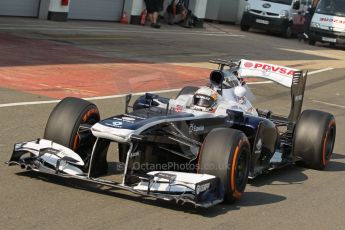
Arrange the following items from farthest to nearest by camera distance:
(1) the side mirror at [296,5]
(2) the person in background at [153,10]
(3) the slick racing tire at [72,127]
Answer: (1) the side mirror at [296,5]
(2) the person in background at [153,10]
(3) the slick racing tire at [72,127]

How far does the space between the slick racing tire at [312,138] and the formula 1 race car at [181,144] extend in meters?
0.01

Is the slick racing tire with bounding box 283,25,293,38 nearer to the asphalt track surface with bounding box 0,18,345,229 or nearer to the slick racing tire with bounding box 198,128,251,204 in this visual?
the asphalt track surface with bounding box 0,18,345,229

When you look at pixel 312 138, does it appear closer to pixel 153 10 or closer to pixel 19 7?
pixel 19 7

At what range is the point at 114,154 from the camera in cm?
904

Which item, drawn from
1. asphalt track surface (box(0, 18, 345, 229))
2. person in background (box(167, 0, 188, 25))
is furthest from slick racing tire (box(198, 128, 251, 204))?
person in background (box(167, 0, 188, 25))

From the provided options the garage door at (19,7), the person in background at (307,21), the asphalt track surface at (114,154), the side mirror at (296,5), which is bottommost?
the asphalt track surface at (114,154)

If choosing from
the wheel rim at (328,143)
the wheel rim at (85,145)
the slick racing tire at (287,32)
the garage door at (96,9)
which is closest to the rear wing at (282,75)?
the wheel rim at (328,143)

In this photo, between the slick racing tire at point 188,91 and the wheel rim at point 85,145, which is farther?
the slick racing tire at point 188,91

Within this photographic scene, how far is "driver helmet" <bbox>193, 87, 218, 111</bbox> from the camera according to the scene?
330 inches

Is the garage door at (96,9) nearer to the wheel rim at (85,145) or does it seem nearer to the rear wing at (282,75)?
the rear wing at (282,75)

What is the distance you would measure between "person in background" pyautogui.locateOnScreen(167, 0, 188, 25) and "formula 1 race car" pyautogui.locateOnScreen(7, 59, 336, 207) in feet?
76.4

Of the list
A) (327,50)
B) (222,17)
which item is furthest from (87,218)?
(222,17)

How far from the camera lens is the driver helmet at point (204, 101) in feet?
27.5

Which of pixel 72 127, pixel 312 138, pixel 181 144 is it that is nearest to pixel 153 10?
pixel 312 138
